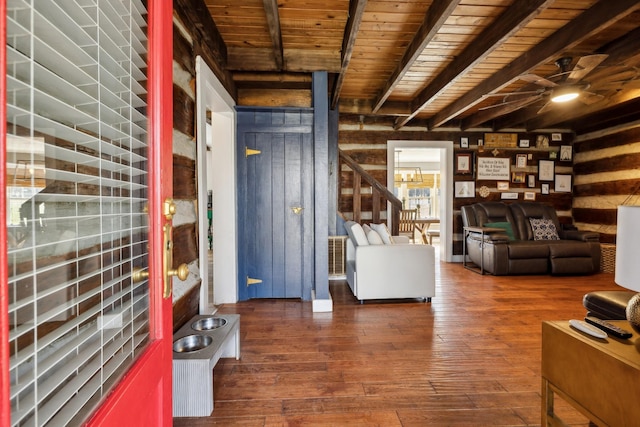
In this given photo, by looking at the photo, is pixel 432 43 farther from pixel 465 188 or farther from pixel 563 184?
pixel 563 184

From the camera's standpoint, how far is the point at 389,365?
7.06 ft

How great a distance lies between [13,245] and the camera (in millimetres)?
487

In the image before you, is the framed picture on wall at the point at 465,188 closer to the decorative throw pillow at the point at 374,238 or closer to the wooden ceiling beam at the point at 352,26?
the decorative throw pillow at the point at 374,238

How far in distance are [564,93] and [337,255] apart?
3173 millimetres

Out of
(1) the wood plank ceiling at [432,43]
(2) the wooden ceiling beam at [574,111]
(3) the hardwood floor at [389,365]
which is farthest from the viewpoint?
(2) the wooden ceiling beam at [574,111]

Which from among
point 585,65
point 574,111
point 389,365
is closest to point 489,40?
point 585,65

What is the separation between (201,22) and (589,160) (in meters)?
6.61

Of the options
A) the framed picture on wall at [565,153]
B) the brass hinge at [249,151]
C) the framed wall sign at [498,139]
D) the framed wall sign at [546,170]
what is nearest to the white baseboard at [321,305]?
the brass hinge at [249,151]

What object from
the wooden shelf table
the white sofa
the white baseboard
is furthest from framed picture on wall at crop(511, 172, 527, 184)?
the wooden shelf table

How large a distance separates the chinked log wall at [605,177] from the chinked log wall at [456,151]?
211 mm

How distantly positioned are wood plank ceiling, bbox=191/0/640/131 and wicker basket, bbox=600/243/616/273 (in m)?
2.18

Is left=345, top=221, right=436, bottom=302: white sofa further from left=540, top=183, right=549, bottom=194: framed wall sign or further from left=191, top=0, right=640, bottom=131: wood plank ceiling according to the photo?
left=540, top=183, right=549, bottom=194: framed wall sign

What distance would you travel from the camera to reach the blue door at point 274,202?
3.51 meters

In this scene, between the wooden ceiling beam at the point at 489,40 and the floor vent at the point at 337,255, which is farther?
the floor vent at the point at 337,255
